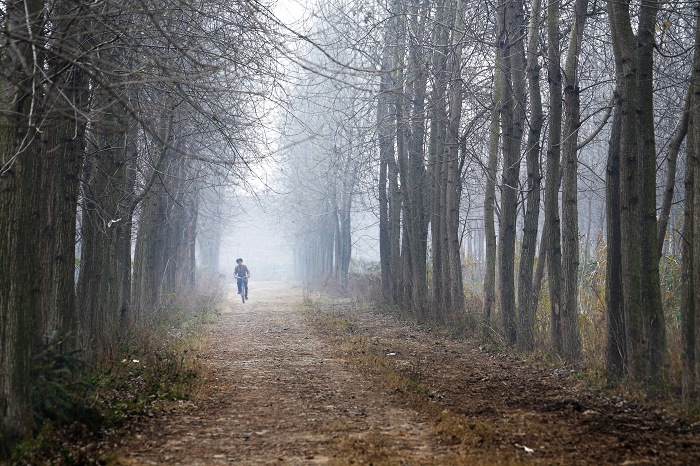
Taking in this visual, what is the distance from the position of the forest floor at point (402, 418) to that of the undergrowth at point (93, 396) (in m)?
0.25

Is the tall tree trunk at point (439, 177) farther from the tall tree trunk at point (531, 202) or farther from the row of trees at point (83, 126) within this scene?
the row of trees at point (83, 126)

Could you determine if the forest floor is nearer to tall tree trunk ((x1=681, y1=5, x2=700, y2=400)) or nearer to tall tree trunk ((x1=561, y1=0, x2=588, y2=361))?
tall tree trunk ((x1=681, y1=5, x2=700, y2=400))

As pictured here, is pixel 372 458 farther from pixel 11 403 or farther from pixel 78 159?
pixel 78 159

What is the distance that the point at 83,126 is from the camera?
8.53m

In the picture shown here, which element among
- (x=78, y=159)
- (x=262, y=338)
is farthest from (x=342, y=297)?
(x=78, y=159)

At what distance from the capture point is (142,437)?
21.8 feet

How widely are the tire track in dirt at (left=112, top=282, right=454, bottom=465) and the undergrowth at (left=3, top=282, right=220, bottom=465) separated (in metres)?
0.29

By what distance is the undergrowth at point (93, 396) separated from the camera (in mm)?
6054

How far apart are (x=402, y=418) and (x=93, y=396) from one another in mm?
3275

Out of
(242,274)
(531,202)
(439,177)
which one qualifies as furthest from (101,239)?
(242,274)

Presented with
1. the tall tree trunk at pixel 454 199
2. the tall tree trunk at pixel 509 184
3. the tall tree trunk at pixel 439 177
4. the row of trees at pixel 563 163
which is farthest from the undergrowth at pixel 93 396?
the tall tree trunk at pixel 439 177

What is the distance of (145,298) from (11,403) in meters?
14.1

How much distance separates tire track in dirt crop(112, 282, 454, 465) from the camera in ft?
19.5

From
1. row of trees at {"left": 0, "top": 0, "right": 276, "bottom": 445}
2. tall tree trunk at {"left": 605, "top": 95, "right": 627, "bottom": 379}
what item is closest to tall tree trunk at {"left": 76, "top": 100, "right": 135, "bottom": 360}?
row of trees at {"left": 0, "top": 0, "right": 276, "bottom": 445}
